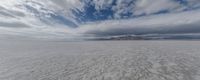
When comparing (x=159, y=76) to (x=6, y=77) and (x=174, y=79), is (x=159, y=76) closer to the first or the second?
(x=174, y=79)

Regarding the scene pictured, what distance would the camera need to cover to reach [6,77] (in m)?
11.0

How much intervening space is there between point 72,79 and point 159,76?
6.94 m

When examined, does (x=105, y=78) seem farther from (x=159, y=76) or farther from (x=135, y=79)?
(x=159, y=76)

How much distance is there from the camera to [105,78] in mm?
10703

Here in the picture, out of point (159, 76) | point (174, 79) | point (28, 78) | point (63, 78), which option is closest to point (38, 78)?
point (28, 78)

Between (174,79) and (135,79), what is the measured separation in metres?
2.86

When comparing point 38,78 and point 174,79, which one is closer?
point 174,79

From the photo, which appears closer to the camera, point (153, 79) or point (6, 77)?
point (153, 79)

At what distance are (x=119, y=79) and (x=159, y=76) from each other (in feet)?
11.0

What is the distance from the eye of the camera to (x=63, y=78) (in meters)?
10.8

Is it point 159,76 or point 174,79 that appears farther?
point 159,76

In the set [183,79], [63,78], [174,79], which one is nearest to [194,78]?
[183,79]

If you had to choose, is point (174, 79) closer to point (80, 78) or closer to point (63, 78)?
point (80, 78)

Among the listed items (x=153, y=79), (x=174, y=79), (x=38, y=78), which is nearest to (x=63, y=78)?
(x=38, y=78)
